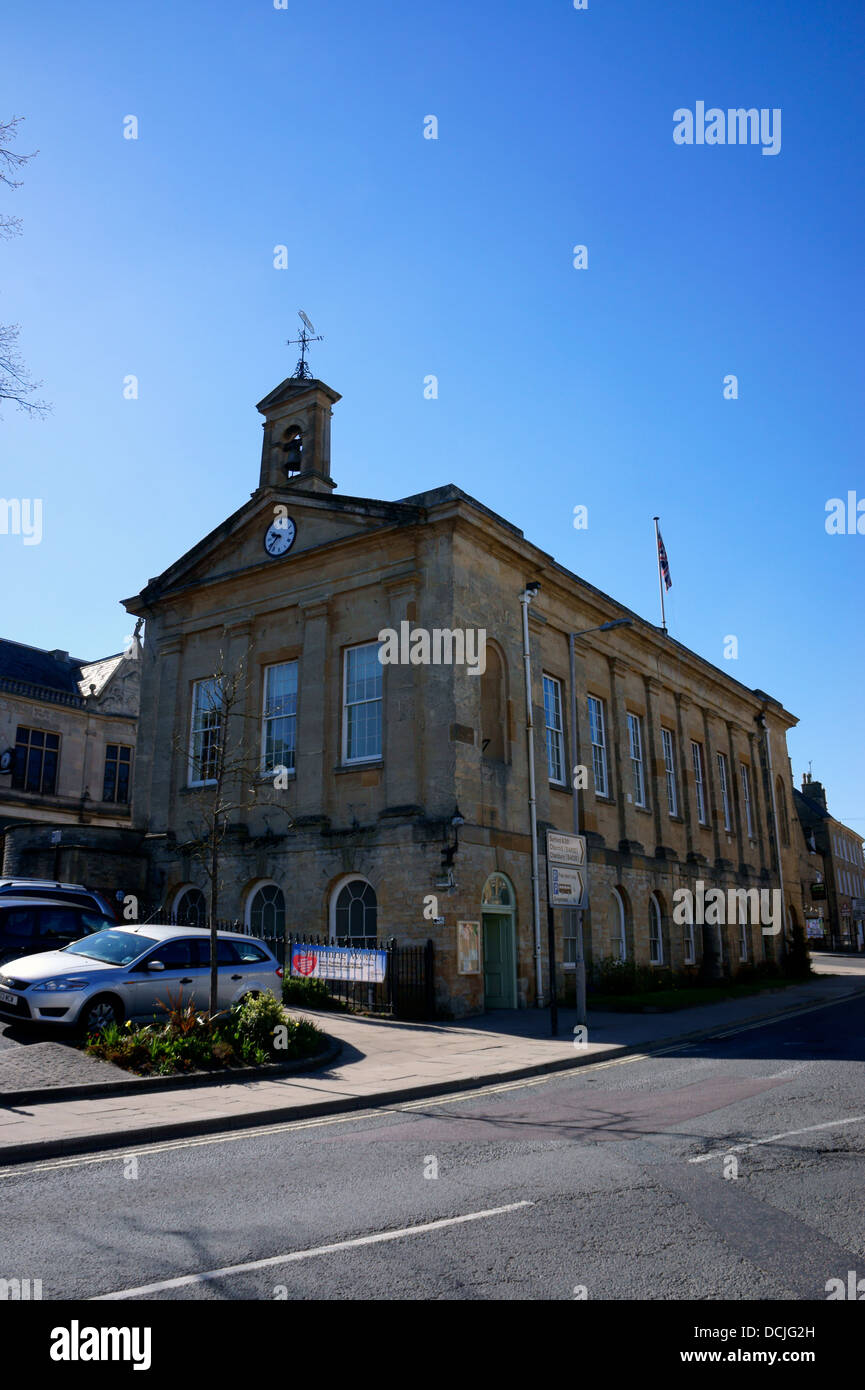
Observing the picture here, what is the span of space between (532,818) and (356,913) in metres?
4.67

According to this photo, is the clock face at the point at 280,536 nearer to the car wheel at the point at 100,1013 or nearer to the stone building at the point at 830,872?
the car wheel at the point at 100,1013

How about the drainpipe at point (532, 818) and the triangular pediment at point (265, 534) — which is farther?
the triangular pediment at point (265, 534)

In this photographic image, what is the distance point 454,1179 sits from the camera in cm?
740

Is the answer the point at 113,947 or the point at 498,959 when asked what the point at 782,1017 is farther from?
the point at 113,947

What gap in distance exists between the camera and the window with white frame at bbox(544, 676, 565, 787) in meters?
25.9

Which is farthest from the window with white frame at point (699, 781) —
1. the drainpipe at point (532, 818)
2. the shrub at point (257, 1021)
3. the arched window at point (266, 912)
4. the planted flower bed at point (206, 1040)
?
the shrub at point (257, 1021)

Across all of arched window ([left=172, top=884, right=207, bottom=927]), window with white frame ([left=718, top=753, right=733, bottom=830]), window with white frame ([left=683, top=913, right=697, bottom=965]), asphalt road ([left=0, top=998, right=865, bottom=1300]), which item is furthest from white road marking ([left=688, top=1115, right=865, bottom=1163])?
window with white frame ([left=718, top=753, right=733, bottom=830])

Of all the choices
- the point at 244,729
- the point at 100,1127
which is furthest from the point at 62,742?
the point at 100,1127

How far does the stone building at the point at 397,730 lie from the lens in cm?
2130

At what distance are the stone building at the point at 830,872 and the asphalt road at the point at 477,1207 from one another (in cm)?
6217

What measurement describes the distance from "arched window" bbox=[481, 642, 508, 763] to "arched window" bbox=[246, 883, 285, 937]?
20.4ft

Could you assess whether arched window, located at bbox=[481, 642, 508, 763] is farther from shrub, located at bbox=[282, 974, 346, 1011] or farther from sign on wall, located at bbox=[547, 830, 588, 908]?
shrub, located at bbox=[282, 974, 346, 1011]

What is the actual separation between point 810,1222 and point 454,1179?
2.53 m
